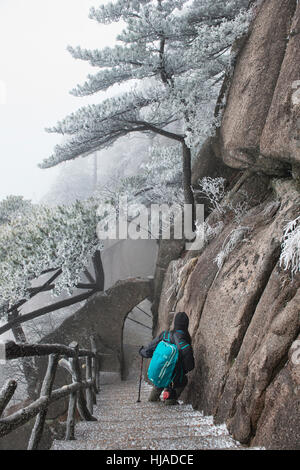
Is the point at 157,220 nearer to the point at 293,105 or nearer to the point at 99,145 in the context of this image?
the point at 99,145

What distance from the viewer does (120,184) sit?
9.93m

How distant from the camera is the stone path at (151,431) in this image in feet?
9.46

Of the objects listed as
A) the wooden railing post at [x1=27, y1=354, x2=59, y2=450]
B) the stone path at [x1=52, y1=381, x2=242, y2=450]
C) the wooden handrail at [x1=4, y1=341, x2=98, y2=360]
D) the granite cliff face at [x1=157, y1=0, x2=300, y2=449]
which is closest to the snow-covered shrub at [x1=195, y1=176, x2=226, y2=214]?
the granite cliff face at [x1=157, y1=0, x2=300, y2=449]

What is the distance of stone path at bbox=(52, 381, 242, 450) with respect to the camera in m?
2.88

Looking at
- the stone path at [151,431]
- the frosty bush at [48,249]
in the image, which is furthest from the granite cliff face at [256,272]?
the frosty bush at [48,249]

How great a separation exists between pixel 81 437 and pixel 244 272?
295 cm

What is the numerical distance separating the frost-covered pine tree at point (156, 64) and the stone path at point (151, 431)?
18.7 ft

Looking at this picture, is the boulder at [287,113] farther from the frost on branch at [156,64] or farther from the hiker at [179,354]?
the hiker at [179,354]

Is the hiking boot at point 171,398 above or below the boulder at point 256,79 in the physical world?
below

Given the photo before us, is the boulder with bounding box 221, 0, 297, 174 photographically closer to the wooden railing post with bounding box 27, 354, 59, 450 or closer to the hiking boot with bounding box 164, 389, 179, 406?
the hiking boot with bounding box 164, 389, 179, 406

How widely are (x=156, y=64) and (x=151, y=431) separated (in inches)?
269

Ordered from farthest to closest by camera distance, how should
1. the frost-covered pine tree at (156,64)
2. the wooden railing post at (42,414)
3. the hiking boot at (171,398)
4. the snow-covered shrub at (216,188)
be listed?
the snow-covered shrub at (216,188) < the frost-covered pine tree at (156,64) < the hiking boot at (171,398) < the wooden railing post at (42,414)
